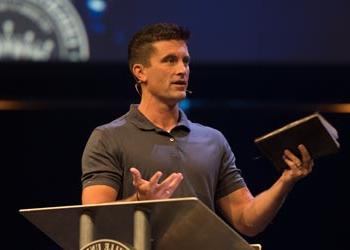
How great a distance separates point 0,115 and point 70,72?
1.68 ft

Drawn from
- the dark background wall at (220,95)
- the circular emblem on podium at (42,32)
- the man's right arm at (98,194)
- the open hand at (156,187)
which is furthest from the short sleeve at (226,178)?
the circular emblem on podium at (42,32)

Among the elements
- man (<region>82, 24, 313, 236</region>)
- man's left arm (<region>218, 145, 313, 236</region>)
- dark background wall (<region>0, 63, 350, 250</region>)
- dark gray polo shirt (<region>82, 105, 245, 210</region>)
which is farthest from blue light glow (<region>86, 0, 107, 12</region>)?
man's left arm (<region>218, 145, 313, 236</region>)

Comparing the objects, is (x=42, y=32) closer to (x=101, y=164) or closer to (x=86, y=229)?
(x=101, y=164)

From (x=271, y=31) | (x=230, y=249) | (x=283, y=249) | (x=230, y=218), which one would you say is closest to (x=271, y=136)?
(x=230, y=249)

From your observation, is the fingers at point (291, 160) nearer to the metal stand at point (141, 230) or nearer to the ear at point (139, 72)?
the metal stand at point (141, 230)

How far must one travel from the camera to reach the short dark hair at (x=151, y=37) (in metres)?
2.85

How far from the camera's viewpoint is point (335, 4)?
4.61 metres

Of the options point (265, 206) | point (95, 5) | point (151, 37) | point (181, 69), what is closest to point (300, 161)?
point (265, 206)

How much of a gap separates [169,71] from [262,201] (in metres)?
0.47

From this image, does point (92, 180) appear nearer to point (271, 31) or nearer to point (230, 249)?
point (230, 249)

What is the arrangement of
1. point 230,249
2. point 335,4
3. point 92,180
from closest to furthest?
1. point 230,249
2. point 92,180
3. point 335,4

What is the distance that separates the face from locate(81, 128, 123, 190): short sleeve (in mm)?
220

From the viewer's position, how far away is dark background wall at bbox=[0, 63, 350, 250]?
4746 millimetres

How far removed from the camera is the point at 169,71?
2.82 m
